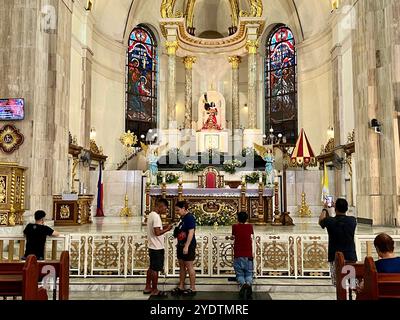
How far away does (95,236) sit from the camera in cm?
648

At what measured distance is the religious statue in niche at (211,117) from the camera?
19406 mm

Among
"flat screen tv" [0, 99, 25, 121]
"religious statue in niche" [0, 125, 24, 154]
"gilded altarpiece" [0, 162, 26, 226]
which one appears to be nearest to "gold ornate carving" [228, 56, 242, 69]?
"flat screen tv" [0, 99, 25, 121]

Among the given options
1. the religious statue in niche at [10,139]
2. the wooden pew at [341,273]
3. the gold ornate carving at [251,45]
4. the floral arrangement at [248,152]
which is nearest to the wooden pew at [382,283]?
the wooden pew at [341,273]

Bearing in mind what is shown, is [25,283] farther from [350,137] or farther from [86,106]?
[86,106]

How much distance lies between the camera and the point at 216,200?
12.8m

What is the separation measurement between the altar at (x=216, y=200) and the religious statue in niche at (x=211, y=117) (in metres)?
7.05

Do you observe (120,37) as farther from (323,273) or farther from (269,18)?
(323,273)

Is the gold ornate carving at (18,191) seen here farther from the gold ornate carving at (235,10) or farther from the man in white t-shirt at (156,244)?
the gold ornate carving at (235,10)

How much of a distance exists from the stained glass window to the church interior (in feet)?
0.24

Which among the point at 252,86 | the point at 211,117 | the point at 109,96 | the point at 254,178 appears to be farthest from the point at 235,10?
the point at 254,178

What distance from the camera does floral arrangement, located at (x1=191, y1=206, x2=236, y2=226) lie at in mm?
12477

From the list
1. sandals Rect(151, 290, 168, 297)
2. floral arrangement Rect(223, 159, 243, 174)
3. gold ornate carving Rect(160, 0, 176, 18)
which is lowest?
sandals Rect(151, 290, 168, 297)

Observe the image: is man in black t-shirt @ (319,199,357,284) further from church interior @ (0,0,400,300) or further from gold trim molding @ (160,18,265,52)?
gold trim molding @ (160,18,265,52)
